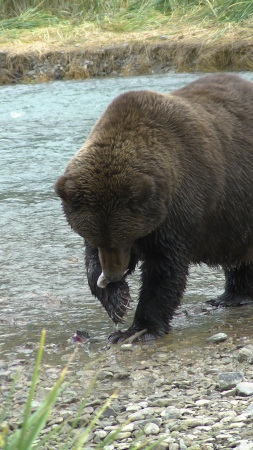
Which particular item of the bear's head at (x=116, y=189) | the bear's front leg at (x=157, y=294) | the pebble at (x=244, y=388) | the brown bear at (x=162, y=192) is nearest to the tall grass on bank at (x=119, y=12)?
the brown bear at (x=162, y=192)

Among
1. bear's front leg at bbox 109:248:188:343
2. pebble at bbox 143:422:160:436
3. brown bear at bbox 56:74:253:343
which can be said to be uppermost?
brown bear at bbox 56:74:253:343

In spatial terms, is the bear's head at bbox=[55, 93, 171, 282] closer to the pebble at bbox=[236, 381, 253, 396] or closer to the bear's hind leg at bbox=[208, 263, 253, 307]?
the pebble at bbox=[236, 381, 253, 396]

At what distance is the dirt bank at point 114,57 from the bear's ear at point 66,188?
38.3 feet

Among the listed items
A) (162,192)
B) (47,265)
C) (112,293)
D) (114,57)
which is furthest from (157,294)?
(114,57)

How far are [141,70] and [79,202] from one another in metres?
12.4

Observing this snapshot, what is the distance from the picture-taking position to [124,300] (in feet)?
16.6

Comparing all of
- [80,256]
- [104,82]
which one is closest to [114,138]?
[80,256]

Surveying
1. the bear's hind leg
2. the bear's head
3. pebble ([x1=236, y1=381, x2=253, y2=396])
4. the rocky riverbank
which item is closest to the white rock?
the rocky riverbank

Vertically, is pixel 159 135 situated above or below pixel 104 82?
above

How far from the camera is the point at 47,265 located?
6.80 metres

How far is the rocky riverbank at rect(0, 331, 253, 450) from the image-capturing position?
357cm

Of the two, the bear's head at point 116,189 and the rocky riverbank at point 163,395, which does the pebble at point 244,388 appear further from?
the bear's head at point 116,189

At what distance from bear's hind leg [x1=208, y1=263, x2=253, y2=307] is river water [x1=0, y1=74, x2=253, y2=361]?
0.31 feet

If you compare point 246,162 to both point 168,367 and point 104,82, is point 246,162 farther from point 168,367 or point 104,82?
point 104,82
